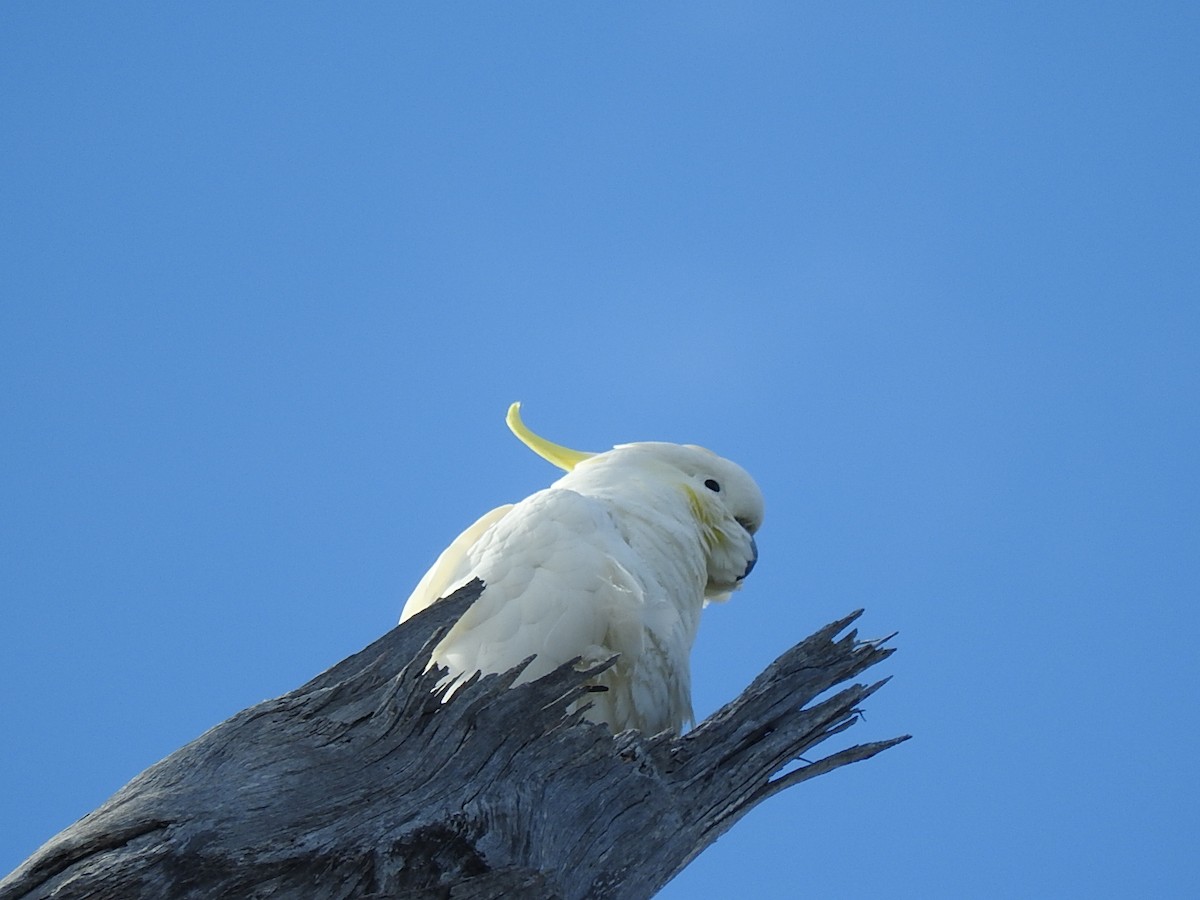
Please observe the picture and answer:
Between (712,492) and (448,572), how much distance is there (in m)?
1.00

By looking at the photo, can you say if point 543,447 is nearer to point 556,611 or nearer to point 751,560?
point 751,560

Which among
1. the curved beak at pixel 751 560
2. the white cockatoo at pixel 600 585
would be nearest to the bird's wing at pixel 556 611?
the white cockatoo at pixel 600 585

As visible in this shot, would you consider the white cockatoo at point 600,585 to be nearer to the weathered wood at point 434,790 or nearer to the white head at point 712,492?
the white head at point 712,492

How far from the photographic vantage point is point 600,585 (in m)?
3.10

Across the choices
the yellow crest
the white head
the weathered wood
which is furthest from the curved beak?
the weathered wood

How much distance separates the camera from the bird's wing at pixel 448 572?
3354 mm

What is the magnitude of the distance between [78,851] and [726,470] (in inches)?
103

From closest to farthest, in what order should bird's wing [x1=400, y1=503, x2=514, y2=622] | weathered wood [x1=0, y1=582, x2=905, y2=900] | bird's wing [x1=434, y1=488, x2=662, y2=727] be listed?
weathered wood [x1=0, y1=582, x2=905, y2=900], bird's wing [x1=434, y1=488, x2=662, y2=727], bird's wing [x1=400, y1=503, x2=514, y2=622]

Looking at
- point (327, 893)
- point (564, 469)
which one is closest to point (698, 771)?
point (327, 893)

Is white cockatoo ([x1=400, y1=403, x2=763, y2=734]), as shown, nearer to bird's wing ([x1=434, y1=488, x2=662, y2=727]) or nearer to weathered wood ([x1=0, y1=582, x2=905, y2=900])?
bird's wing ([x1=434, y1=488, x2=662, y2=727])

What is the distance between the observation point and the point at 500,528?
11.2ft

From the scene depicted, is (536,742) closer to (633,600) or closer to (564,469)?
(633,600)

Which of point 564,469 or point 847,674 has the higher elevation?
point 564,469

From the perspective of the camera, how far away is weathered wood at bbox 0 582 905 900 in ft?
6.37
